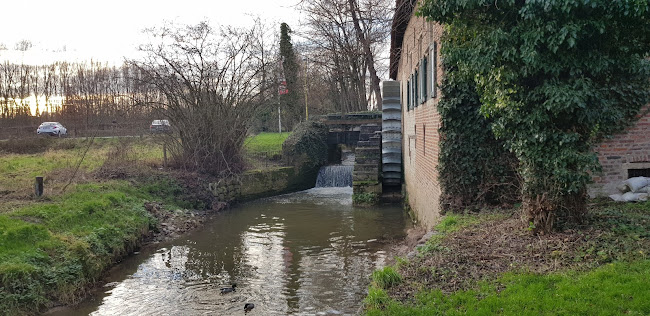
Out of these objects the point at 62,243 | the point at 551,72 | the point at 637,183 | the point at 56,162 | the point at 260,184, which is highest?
the point at 551,72

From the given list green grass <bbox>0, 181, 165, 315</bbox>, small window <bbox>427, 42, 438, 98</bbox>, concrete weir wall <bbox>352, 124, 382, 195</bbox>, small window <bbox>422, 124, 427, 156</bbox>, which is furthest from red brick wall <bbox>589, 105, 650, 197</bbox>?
concrete weir wall <bbox>352, 124, 382, 195</bbox>

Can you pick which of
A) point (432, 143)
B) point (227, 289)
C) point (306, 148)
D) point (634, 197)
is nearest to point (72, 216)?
point (227, 289)

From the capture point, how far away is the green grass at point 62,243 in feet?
23.8

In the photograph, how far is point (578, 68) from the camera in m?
5.74

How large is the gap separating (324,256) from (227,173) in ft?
28.8

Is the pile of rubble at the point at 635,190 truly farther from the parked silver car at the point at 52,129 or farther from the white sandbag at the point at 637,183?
the parked silver car at the point at 52,129

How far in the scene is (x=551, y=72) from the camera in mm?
5859

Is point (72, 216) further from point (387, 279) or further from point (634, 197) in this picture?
point (634, 197)

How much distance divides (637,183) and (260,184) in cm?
1352

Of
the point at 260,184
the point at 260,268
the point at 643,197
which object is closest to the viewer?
the point at 643,197

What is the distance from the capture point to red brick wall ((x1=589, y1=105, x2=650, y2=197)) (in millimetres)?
8383

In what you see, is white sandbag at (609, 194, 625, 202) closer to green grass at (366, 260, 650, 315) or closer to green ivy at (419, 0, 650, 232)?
green ivy at (419, 0, 650, 232)

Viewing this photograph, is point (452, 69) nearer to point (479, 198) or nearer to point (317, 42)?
point (479, 198)

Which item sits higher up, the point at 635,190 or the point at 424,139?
the point at 424,139
